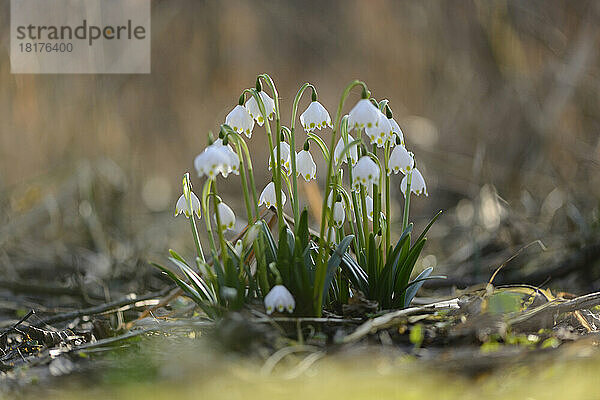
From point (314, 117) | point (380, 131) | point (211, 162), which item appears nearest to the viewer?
point (211, 162)

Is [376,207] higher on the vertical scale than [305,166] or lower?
lower

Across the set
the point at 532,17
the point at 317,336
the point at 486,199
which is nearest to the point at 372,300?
the point at 317,336

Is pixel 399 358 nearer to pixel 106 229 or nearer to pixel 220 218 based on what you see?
pixel 220 218

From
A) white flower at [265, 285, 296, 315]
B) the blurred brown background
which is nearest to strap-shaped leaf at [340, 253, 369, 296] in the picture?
white flower at [265, 285, 296, 315]

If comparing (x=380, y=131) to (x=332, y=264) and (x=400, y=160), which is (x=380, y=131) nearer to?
(x=400, y=160)

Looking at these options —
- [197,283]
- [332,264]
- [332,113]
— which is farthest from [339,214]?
[332,113]

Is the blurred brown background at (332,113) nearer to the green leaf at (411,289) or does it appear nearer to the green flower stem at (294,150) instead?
the green leaf at (411,289)
